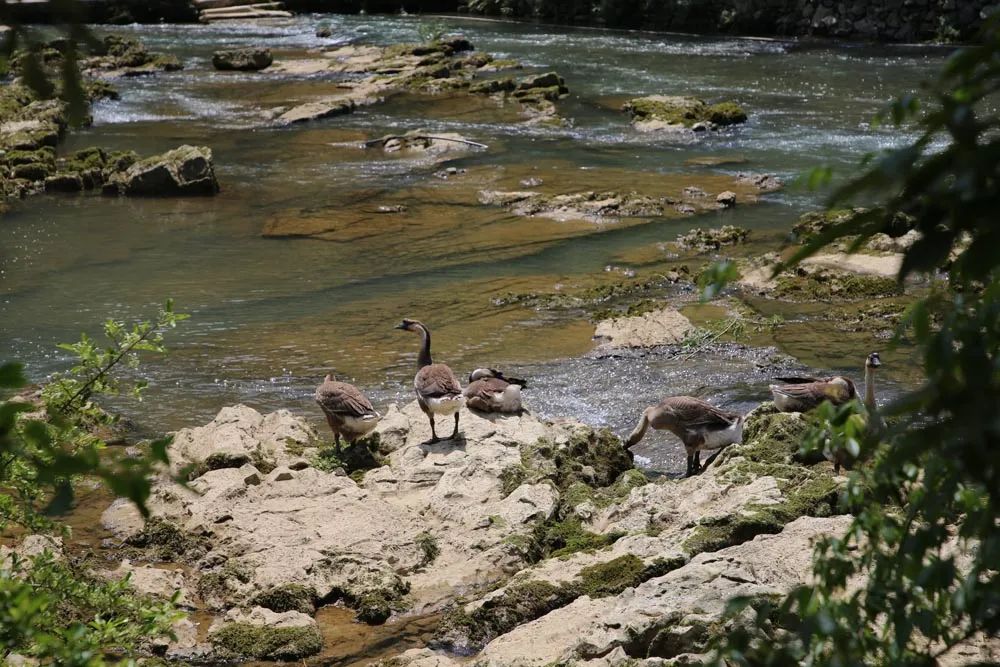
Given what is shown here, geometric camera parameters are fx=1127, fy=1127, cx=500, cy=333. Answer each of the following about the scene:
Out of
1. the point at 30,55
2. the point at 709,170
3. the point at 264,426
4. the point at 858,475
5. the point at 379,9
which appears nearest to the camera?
the point at 30,55

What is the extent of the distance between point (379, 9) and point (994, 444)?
55.0m

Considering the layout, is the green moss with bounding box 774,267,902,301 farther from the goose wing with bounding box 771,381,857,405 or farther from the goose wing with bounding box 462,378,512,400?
the goose wing with bounding box 462,378,512,400

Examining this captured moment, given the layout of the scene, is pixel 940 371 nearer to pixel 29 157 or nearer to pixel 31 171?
pixel 31 171

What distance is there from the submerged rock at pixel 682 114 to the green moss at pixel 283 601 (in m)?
21.0

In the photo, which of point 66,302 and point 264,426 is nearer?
point 264,426

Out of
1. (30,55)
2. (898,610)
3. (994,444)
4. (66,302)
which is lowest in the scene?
(66,302)

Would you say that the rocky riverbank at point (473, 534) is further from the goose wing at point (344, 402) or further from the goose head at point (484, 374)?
the goose head at point (484, 374)

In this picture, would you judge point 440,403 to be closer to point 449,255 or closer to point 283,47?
point 449,255

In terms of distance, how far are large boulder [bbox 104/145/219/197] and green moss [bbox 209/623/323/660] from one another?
1595 centimetres

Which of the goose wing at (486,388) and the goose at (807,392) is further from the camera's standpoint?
the goose wing at (486,388)

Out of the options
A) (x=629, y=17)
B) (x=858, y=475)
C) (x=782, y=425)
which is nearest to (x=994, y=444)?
(x=858, y=475)

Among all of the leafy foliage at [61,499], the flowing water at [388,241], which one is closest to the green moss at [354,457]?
the flowing water at [388,241]

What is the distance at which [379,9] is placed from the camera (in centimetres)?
5412

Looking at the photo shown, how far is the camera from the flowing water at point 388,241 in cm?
1293
